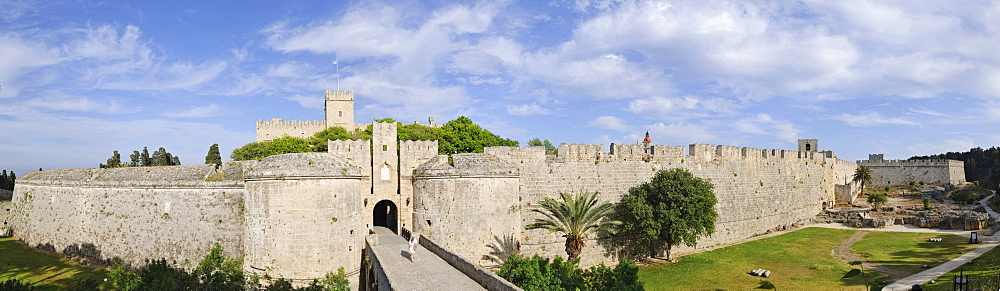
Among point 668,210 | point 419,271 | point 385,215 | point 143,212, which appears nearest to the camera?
point 419,271

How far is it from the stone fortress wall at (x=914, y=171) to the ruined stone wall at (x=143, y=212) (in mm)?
66201

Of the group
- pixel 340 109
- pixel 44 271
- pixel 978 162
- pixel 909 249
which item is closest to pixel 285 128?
pixel 340 109

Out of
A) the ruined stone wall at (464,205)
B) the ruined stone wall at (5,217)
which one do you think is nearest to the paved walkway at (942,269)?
the ruined stone wall at (464,205)

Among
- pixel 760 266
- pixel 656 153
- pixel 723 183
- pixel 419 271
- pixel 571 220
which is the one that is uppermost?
pixel 656 153

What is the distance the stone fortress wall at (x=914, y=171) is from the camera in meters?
58.3

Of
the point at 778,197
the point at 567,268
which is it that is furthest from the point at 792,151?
the point at 567,268

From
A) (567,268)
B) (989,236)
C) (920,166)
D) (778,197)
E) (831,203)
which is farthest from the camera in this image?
(920,166)

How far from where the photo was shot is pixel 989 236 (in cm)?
2914

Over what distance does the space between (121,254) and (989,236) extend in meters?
43.5

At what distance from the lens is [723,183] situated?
30.0 m

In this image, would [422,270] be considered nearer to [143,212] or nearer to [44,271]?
[143,212]

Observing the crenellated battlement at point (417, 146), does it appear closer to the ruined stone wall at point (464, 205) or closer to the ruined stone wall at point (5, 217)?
the ruined stone wall at point (464, 205)

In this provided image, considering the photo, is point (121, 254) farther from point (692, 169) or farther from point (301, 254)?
point (692, 169)

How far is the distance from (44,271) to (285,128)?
34691mm
